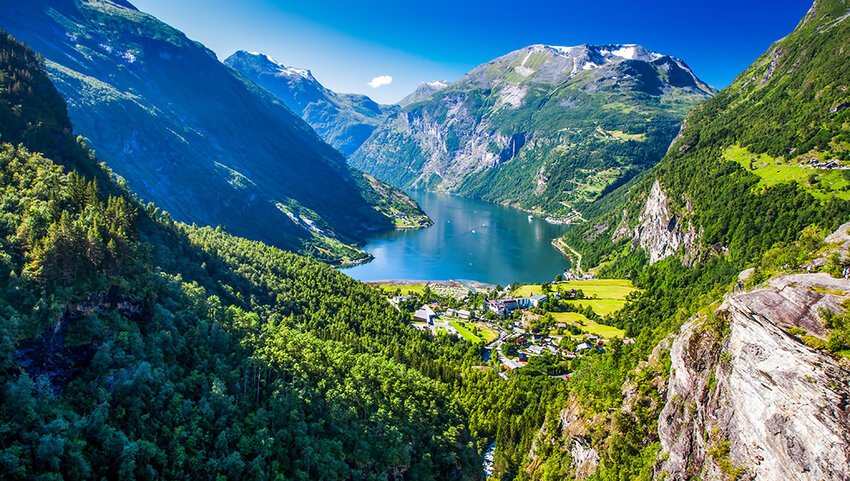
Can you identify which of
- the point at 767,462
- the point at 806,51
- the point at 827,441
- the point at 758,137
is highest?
the point at 806,51

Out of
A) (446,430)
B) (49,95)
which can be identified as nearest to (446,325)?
(446,430)

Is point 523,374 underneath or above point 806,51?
underneath

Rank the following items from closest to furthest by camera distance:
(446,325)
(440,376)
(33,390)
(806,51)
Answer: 1. (33,390)
2. (440,376)
3. (446,325)
4. (806,51)

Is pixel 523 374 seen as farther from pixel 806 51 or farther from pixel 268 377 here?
pixel 806 51

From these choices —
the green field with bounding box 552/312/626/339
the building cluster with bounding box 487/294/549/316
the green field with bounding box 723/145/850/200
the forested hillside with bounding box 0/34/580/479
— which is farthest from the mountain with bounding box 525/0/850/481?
the building cluster with bounding box 487/294/549/316

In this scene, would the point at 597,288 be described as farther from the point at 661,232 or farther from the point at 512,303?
the point at 512,303

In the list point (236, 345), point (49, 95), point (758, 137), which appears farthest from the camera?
point (758, 137)

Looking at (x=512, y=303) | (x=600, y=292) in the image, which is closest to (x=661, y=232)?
(x=600, y=292)
